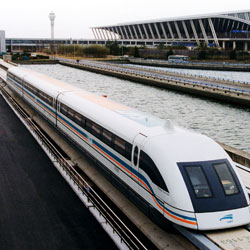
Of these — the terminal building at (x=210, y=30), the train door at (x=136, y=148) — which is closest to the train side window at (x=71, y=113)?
the train door at (x=136, y=148)

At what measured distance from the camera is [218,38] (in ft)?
518

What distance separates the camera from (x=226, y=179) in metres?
11.2

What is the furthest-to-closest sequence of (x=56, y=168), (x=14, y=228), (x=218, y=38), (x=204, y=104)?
(x=218, y=38), (x=204, y=104), (x=56, y=168), (x=14, y=228)

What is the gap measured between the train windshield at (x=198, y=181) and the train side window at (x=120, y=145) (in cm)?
347

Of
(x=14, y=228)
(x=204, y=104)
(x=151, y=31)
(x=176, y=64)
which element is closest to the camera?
(x=14, y=228)

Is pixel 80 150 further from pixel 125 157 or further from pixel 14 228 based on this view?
pixel 14 228

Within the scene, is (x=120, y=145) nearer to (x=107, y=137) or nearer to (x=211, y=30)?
(x=107, y=137)

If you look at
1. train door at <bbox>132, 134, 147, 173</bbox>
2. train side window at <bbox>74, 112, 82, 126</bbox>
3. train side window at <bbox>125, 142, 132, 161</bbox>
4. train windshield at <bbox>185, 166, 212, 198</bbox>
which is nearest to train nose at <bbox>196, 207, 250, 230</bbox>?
train windshield at <bbox>185, 166, 212, 198</bbox>

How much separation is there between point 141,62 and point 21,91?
101 m

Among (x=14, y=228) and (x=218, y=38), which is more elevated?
(x=218, y=38)

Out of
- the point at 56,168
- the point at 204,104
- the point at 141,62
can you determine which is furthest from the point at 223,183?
the point at 141,62

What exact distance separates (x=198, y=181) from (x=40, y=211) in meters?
6.10

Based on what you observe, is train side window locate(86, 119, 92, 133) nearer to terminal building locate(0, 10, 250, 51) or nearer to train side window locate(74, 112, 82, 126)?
train side window locate(74, 112, 82, 126)

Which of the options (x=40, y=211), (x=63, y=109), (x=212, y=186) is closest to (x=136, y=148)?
(x=212, y=186)
